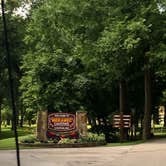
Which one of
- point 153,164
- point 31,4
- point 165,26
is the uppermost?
point 31,4

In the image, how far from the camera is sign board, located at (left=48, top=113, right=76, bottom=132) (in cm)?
2653

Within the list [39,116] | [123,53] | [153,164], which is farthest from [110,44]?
[153,164]

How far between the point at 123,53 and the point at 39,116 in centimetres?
593

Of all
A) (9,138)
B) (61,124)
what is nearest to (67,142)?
(61,124)

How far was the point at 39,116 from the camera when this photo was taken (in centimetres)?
A: 2673

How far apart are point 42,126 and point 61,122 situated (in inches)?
39.9

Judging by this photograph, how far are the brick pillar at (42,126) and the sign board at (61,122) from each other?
0.85ft

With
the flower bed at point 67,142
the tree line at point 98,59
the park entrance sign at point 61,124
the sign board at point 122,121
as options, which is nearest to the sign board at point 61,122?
the park entrance sign at point 61,124

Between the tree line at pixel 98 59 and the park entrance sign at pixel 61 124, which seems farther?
the tree line at pixel 98 59

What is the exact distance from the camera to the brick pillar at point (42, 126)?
26.0 metres

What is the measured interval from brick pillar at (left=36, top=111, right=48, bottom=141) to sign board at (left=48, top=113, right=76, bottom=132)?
10.2 inches

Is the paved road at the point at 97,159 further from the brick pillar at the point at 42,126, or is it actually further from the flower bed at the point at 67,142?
the brick pillar at the point at 42,126

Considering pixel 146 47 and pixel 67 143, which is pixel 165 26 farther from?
pixel 67 143

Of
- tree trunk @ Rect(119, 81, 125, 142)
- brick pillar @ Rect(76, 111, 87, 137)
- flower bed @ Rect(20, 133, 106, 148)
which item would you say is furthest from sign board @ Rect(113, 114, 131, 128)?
flower bed @ Rect(20, 133, 106, 148)
